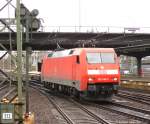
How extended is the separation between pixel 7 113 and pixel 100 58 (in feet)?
50.6

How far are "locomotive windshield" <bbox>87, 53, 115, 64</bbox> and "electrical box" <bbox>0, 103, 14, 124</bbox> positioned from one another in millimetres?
14856

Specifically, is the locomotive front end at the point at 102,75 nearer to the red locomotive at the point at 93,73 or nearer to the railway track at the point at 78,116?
the red locomotive at the point at 93,73

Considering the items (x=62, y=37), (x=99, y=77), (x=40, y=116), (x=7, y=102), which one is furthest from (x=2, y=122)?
(x=62, y=37)

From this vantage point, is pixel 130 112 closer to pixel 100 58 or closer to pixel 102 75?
pixel 102 75

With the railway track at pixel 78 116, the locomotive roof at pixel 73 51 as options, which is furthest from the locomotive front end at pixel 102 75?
the railway track at pixel 78 116

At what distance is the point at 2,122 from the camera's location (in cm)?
1280

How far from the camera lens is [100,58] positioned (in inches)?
1096

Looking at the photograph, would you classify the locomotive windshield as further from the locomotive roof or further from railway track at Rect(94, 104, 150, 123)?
railway track at Rect(94, 104, 150, 123)

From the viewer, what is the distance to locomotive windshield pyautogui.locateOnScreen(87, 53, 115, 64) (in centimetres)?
2759

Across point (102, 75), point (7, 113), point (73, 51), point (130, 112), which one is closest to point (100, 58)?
point (102, 75)

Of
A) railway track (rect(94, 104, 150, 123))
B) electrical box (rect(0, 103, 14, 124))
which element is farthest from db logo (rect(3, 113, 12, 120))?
railway track (rect(94, 104, 150, 123))

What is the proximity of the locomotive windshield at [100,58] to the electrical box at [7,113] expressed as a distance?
48.7 ft

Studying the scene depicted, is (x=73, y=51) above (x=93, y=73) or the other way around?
above

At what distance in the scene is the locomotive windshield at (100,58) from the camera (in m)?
27.6
